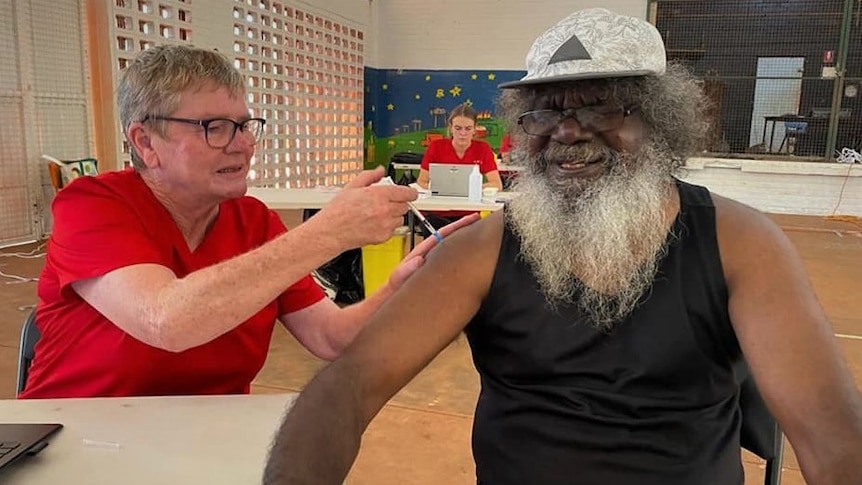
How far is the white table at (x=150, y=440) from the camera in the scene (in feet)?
3.04

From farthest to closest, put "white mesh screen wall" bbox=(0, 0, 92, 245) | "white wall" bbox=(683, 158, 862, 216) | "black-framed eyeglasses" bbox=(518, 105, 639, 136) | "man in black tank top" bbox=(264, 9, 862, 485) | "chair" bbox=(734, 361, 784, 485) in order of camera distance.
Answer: "white wall" bbox=(683, 158, 862, 216)
"white mesh screen wall" bbox=(0, 0, 92, 245)
"black-framed eyeglasses" bbox=(518, 105, 639, 136)
"chair" bbox=(734, 361, 784, 485)
"man in black tank top" bbox=(264, 9, 862, 485)

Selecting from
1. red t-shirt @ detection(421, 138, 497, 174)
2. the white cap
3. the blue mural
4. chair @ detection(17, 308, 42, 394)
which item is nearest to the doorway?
the blue mural

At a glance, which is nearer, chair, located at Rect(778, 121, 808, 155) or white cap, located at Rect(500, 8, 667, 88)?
white cap, located at Rect(500, 8, 667, 88)

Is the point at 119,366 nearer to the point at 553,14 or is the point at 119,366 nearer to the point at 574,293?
the point at 574,293

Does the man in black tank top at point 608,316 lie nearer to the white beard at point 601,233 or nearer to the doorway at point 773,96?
the white beard at point 601,233

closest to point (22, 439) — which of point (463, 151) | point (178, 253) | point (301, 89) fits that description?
point (178, 253)

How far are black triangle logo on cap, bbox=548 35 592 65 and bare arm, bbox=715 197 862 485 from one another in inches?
15.0

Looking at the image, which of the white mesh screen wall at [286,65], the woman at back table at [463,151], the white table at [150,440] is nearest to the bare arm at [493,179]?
the woman at back table at [463,151]

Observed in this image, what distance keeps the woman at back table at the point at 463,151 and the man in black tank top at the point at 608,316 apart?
3501mm

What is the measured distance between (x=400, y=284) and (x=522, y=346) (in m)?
0.30

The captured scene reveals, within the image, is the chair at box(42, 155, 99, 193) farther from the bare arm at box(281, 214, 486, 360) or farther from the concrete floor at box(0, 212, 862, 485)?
the bare arm at box(281, 214, 486, 360)

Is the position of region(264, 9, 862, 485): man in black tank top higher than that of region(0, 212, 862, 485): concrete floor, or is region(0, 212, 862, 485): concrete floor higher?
region(264, 9, 862, 485): man in black tank top

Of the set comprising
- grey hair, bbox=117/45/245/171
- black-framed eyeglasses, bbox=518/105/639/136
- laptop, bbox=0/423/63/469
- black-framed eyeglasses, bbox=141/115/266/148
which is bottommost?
laptop, bbox=0/423/63/469

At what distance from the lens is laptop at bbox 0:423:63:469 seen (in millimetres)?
930
